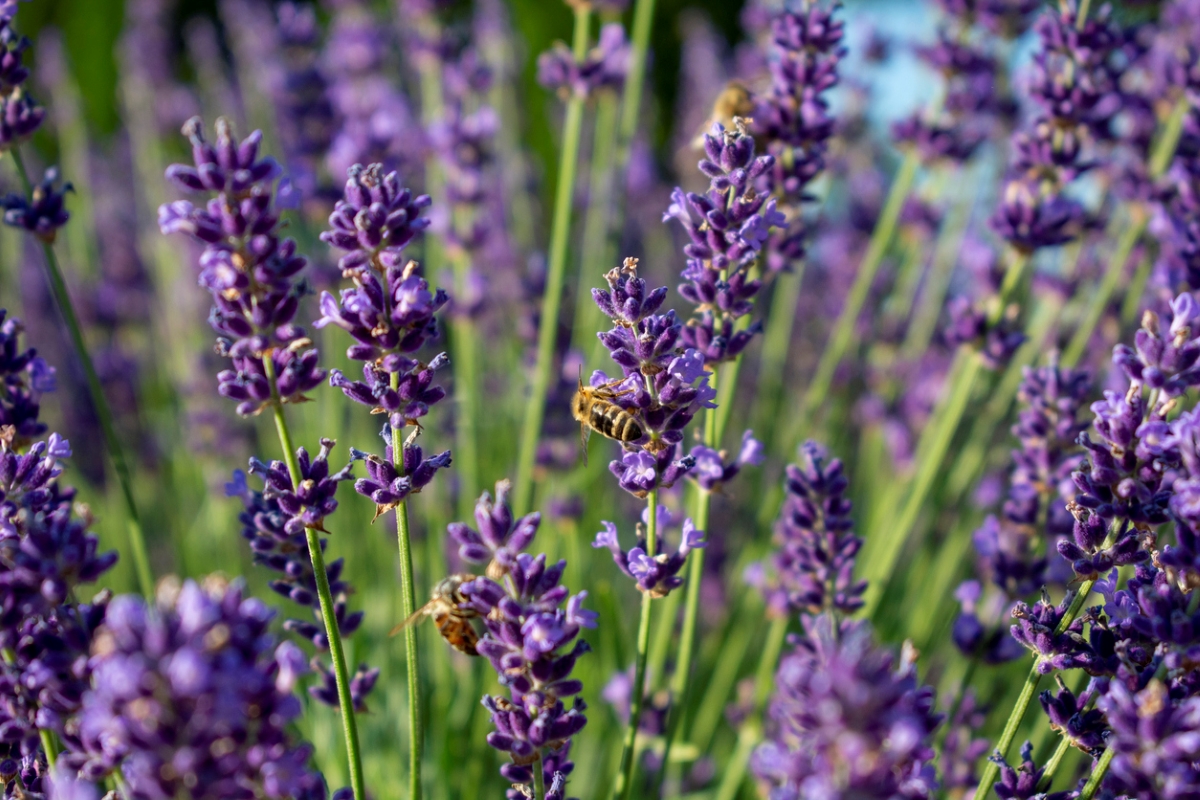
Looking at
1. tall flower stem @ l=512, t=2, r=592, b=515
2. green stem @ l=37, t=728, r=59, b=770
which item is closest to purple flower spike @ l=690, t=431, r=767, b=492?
tall flower stem @ l=512, t=2, r=592, b=515

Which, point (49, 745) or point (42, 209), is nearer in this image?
point (49, 745)

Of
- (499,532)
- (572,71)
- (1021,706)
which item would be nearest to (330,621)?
(499,532)

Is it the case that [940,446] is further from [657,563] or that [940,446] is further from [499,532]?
[499,532]

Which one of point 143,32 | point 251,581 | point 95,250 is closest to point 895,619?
point 251,581

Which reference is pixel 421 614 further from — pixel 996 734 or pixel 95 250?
pixel 95 250

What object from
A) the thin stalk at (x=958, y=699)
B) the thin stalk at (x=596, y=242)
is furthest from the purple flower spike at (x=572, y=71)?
the thin stalk at (x=958, y=699)

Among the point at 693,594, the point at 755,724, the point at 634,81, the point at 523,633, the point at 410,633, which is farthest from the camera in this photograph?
the point at 634,81

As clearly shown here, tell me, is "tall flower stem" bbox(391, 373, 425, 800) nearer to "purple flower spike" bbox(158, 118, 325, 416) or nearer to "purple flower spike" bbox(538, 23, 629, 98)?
"purple flower spike" bbox(158, 118, 325, 416)
